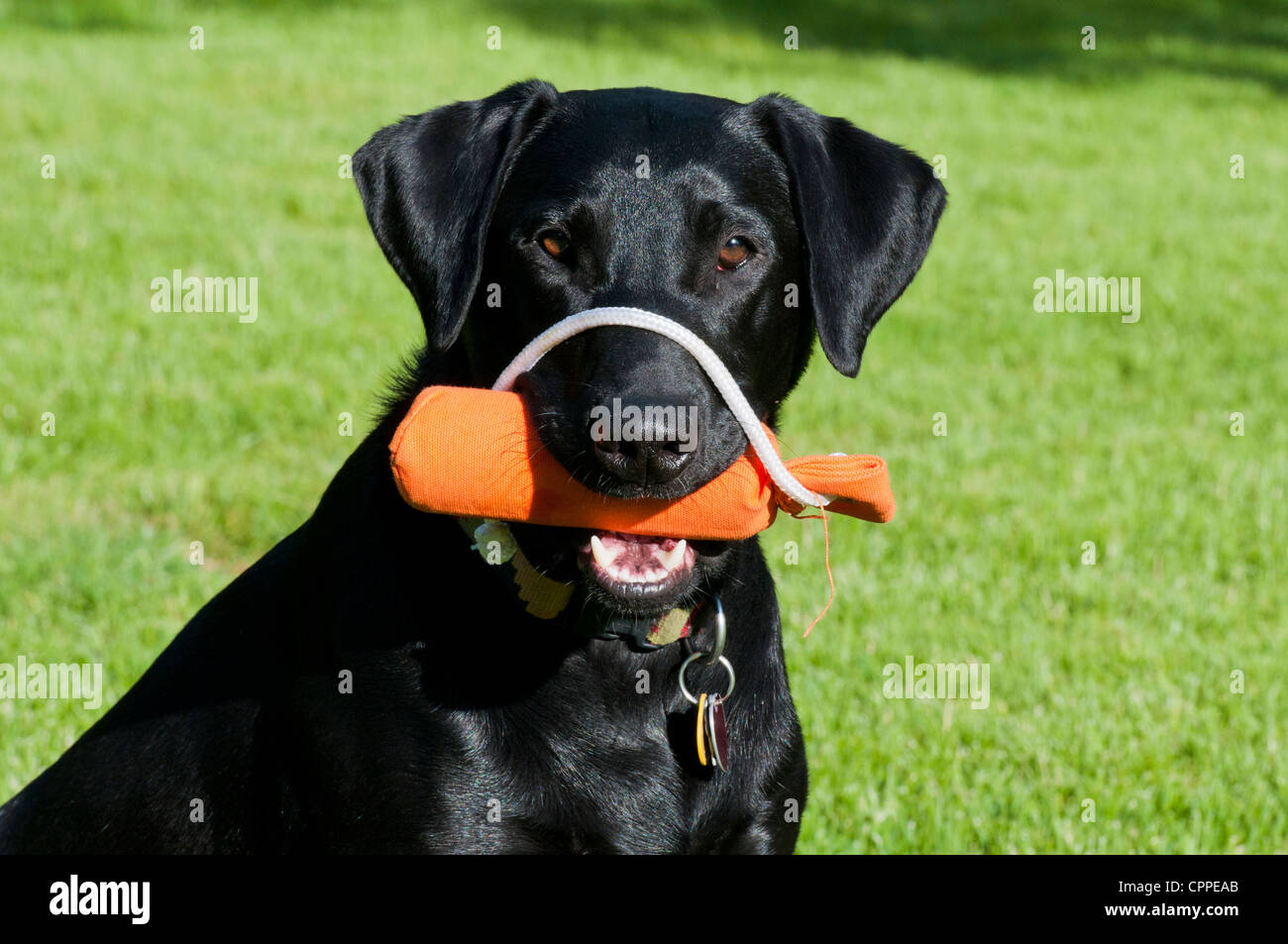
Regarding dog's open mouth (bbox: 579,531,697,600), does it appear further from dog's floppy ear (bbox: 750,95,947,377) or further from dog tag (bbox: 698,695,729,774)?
dog's floppy ear (bbox: 750,95,947,377)

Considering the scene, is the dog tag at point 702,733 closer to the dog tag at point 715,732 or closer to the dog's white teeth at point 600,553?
the dog tag at point 715,732

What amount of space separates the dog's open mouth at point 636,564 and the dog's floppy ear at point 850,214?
0.59 metres

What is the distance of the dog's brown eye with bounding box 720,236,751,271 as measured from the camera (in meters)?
3.15

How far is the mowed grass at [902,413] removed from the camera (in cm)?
443

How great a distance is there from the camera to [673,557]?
295cm

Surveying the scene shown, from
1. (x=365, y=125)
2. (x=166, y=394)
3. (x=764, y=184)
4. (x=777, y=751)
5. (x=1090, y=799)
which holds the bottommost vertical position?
(x=1090, y=799)

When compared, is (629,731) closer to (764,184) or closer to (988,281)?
(764,184)

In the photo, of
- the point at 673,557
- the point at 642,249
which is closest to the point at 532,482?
the point at 673,557

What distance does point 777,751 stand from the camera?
3193 millimetres

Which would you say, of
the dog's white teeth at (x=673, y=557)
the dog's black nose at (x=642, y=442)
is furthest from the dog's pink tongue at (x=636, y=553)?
the dog's black nose at (x=642, y=442)

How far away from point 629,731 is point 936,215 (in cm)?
141

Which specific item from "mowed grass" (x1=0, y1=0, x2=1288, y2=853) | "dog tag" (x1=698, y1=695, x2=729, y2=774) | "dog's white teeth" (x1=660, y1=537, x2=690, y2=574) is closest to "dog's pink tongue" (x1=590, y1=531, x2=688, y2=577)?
"dog's white teeth" (x1=660, y1=537, x2=690, y2=574)
